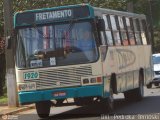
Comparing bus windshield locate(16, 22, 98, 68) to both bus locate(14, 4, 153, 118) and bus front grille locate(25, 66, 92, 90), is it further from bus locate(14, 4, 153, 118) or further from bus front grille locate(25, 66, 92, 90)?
bus front grille locate(25, 66, 92, 90)

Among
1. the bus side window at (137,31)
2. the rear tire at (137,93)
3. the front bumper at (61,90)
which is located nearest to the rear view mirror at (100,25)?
the front bumper at (61,90)

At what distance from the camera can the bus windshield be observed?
55.0ft

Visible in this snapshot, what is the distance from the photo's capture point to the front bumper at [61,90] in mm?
16547

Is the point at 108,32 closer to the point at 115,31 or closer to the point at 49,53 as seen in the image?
the point at 115,31

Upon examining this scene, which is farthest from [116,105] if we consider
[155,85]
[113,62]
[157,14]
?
[157,14]

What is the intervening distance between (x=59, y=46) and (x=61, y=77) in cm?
90

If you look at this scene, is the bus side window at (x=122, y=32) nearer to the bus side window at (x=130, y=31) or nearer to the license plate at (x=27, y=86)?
the bus side window at (x=130, y=31)

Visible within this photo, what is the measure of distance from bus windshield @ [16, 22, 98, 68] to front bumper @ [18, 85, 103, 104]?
726 mm

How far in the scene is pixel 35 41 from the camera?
17.0 metres

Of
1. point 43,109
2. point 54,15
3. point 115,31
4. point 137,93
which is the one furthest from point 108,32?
point 137,93

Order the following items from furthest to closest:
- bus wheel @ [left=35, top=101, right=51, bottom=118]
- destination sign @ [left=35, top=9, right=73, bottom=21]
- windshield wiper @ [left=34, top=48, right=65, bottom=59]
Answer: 1. bus wheel @ [left=35, top=101, right=51, bottom=118]
2. destination sign @ [left=35, top=9, right=73, bottom=21]
3. windshield wiper @ [left=34, top=48, right=65, bottom=59]

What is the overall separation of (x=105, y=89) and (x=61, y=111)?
11.2 ft

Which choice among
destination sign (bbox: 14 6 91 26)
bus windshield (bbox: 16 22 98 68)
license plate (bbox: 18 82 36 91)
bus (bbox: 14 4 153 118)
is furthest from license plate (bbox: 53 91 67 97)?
destination sign (bbox: 14 6 91 26)

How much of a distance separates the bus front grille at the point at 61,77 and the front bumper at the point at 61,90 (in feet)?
0.46
